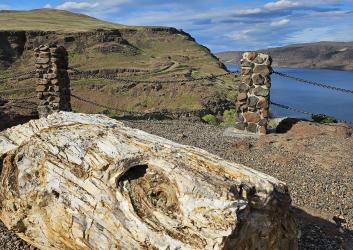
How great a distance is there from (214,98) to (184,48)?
4977 cm

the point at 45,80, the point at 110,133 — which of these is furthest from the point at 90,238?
the point at 45,80

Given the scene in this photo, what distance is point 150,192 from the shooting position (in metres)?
4.66

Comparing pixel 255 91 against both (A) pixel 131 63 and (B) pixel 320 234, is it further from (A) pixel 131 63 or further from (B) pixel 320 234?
(A) pixel 131 63

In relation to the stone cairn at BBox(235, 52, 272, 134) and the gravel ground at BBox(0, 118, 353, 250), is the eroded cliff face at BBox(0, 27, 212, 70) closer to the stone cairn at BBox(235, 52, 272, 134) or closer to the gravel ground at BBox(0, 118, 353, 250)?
the stone cairn at BBox(235, 52, 272, 134)

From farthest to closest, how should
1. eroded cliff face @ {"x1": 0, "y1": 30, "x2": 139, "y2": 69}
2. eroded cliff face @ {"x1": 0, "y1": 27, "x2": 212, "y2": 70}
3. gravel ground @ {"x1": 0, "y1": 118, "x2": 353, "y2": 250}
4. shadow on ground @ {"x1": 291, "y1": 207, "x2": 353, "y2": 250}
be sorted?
eroded cliff face @ {"x1": 0, "y1": 30, "x2": 139, "y2": 69}, eroded cliff face @ {"x1": 0, "y1": 27, "x2": 212, "y2": 70}, gravel ground @ {"x1": 0, "y1": 118, "x2": 353, "y2": 250}, shadow on ground @ {"x1": 291, "y1": 207, "x2": 353, "y2": 250}

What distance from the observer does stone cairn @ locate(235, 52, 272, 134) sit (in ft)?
42.2

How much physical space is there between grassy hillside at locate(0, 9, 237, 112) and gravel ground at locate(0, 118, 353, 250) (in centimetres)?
3276

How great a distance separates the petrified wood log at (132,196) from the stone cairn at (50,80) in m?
9.15

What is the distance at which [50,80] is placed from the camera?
576 inches

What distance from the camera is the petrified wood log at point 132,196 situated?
14.1 feet

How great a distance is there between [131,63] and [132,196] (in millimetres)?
72084

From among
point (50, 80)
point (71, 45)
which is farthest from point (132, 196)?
point (71, 45)

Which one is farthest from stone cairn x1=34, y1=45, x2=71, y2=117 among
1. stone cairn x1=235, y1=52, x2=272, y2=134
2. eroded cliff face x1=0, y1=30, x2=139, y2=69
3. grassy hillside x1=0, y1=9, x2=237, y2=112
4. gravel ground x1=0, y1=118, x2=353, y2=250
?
eroded cliff face x1=0, y1=30, x2=139, y2=69

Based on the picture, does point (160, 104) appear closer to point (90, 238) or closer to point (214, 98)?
point (214, 98)
